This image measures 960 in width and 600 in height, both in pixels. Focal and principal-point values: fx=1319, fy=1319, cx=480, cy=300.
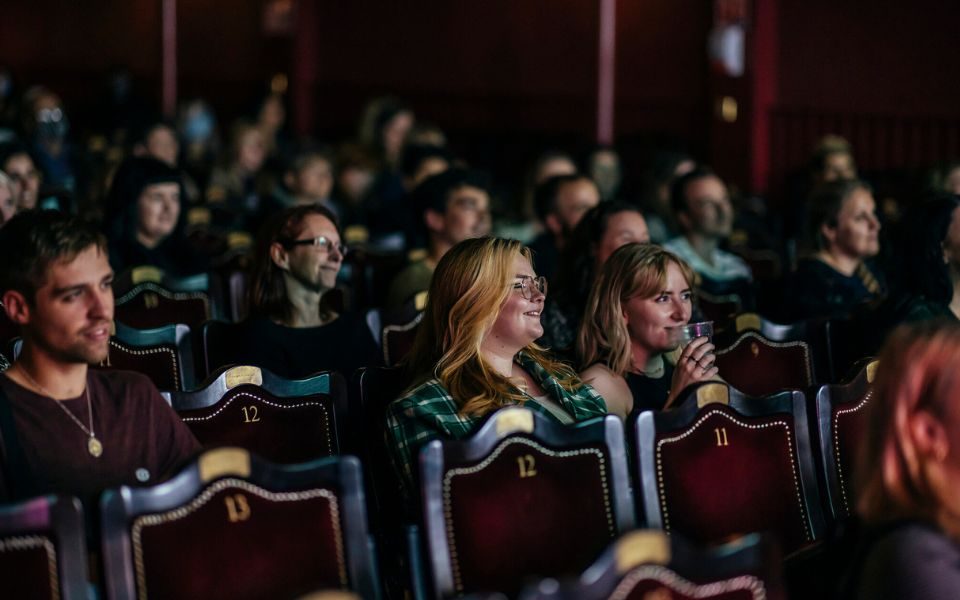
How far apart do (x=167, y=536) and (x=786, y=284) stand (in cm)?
329

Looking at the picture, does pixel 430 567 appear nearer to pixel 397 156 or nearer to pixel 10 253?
pixel 10 253

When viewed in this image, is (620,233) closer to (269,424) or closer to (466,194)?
(466,194)

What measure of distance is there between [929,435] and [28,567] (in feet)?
4.39

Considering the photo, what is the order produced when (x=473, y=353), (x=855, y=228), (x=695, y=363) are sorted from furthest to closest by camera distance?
(x=855, y=228)
(x=695, y=363)
(x=473, y=353)

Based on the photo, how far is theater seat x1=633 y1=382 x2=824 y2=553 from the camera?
8.91 ft

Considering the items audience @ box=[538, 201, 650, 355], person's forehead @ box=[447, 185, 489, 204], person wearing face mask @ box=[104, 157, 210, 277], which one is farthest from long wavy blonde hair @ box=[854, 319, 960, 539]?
person wearing face mask @ box=[104, 157, 210, 277]

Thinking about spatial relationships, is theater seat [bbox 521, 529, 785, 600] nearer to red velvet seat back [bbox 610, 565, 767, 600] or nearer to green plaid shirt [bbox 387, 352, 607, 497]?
red velvet seat back [bbox 610, 565, 767, 600]

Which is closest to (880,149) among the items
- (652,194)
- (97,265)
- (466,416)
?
(652,194)

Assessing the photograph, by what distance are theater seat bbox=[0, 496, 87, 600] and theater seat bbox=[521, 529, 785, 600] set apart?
73cm

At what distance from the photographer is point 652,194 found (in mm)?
6988

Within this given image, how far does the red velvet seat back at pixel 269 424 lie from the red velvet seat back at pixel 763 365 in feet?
4.27

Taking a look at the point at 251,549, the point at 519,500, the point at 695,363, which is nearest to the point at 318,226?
the point at 695,363

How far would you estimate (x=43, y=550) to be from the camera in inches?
79.5

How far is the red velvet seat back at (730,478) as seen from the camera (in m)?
2.74
